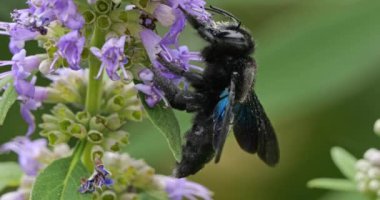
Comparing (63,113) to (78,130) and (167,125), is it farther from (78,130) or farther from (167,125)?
(167,125)

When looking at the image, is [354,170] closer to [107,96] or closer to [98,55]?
[107,96]

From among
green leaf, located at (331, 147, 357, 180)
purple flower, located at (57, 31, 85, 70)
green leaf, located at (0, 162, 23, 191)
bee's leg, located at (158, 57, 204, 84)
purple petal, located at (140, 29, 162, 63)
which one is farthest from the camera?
green leaf, located at (331, 147, 357, 180)

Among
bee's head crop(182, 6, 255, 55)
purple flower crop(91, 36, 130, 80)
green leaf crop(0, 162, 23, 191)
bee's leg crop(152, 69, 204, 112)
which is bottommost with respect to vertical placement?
green leaf crop(0, 162, 23, 191)

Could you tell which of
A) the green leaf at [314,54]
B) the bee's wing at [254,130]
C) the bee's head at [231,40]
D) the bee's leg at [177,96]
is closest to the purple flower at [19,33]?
the bee's leg at [177,96]

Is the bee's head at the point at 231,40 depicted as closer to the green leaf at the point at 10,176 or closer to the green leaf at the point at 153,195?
the green leaf at the point at 153,195

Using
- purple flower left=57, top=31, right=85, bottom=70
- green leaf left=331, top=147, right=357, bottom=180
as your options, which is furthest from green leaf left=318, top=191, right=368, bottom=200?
purple flower left=57, top=31, right=85, bottom=70

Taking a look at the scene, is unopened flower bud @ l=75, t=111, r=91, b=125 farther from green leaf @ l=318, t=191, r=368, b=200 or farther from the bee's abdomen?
green leaf @ l=318, t=191, r=368, b=200

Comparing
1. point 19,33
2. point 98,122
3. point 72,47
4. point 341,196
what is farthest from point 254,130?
point 341,196
